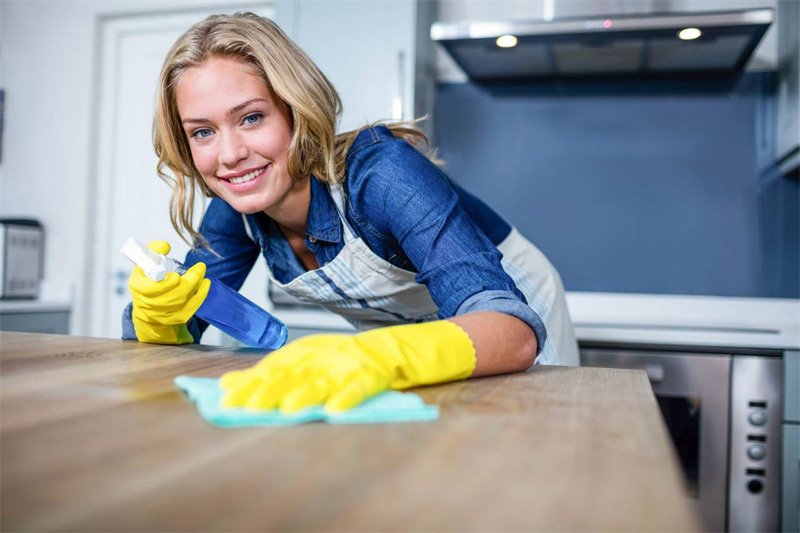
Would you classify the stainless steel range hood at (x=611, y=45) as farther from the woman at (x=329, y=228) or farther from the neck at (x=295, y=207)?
the neck at (x=295, y=207)

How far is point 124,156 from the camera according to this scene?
302 centimetres

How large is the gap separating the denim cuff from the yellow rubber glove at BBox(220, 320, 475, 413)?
0.32 feet

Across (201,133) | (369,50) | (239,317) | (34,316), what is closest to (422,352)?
(239,317)

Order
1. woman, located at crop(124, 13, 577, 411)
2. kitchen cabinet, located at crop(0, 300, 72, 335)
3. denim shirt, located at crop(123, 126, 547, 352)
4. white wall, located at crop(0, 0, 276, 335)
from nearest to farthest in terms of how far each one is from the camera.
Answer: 1. woman, located at crop(124, 13, 577, 411)
2. denim shirt, located at crop(123, 126, 547, 352)
3. kitchen cabinet, located at crop(0, 300, 72, 335)
4. white wall, located at crop(0, 0, 276, 335)

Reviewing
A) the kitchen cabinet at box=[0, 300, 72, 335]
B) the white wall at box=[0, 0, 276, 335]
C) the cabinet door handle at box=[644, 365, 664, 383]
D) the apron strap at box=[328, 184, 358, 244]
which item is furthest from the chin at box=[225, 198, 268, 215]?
the white wall at box=[0, 0, 276, 335]

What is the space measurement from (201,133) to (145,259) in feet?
0.97

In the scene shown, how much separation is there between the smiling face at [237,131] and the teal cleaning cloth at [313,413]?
584mm

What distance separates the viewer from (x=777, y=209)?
2.23 metres

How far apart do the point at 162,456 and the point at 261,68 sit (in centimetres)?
78

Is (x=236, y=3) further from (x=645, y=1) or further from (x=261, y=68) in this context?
(x=261, y=68)

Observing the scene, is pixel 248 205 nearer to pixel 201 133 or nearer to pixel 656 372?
pixel 201 133

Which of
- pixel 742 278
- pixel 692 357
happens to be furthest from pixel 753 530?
pixel 742 278

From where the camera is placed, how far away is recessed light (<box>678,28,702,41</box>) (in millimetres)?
1919

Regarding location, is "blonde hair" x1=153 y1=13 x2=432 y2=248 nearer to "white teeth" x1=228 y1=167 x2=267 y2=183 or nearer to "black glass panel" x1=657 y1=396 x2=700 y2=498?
"white teeth" x1=228 y1=167 x2=267 y2=183
